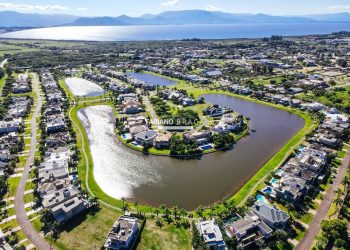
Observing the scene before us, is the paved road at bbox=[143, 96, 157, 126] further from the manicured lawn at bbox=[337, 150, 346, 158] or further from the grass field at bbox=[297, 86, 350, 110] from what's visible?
the grass field at bbox=[297, 86, 350, 110]

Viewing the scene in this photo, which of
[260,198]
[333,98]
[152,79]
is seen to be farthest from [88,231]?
[152,79]

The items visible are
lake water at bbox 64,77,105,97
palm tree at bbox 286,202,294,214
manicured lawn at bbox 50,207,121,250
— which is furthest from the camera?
lake water at bbox 64,77,105,97

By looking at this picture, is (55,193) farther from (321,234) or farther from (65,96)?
(65,96)

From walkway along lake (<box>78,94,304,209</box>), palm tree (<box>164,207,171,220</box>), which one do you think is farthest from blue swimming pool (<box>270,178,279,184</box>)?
palm tree (<box>164,207,171,220</box>)

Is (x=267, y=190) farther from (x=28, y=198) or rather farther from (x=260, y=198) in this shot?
(x=28, y=198)

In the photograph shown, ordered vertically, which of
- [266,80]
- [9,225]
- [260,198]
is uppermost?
[266,80]

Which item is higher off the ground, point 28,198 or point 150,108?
point 150,108


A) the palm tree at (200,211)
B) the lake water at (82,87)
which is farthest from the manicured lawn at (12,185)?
the lake water at (82,87)
